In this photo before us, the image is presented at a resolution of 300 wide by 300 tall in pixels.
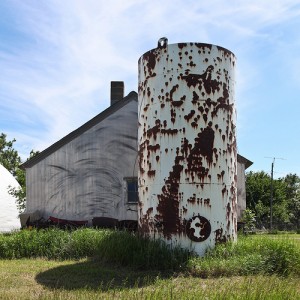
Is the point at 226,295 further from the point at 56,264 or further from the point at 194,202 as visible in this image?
the point at 56,264

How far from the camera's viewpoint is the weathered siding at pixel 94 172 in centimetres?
1666

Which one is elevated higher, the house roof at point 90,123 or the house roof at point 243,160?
the house roof at point 90,123

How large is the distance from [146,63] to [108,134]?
6812 mm

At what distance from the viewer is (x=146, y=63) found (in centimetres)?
1034

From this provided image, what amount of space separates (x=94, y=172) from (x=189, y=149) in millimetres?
7870

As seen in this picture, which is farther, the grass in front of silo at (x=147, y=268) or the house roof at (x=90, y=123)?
the house roof at (x=90, y=123)

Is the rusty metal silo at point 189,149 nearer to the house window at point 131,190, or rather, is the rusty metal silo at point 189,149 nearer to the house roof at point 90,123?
the house window at point 131,190

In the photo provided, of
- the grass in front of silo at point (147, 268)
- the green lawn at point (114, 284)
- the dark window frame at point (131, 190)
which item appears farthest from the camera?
the dark window frame at point (131, 190)

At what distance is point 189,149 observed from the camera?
9.48 m

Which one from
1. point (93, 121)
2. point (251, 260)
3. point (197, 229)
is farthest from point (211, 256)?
point (93, 121)

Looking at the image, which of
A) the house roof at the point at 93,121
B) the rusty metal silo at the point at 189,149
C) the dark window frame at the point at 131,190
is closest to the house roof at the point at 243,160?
the dark window frame at the point at 131,190

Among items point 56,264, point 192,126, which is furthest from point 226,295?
point 56,264

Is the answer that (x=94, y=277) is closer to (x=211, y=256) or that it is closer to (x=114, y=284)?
(x=114, y=284)

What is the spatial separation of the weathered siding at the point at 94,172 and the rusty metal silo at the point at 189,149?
6.54 meters
